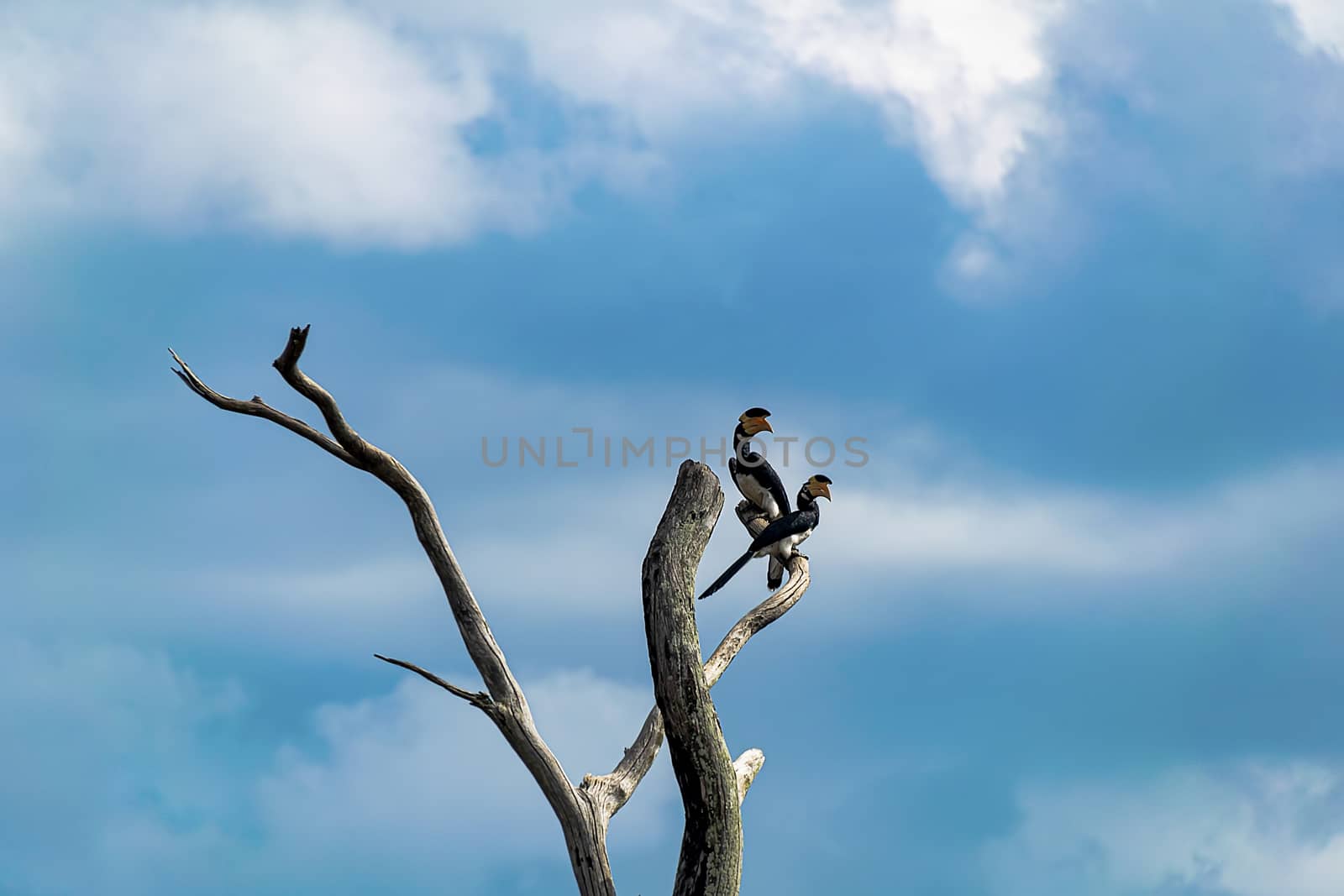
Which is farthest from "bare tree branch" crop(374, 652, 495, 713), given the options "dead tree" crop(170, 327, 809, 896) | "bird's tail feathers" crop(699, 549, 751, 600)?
"bird's tail feathers" crop(699, 549, 751, 600)

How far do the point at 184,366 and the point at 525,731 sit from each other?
124 inches

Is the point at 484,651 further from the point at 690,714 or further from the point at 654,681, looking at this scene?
the point at 690,714

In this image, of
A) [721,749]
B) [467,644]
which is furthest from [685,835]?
[467,644]

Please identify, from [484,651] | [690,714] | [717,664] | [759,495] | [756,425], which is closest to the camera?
[690,714]

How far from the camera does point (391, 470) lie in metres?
7.32

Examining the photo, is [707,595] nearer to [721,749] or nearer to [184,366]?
[721,749]

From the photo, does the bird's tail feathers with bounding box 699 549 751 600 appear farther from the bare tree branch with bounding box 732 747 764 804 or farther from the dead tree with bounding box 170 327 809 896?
the bare tree branch with bounding box 732 747 764 804

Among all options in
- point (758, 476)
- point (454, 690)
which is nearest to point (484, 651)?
point (454, 690)

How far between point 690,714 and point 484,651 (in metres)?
1.60

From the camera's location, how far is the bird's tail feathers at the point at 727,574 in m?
8.18

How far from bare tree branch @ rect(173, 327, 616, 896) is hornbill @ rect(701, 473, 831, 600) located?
1.63m

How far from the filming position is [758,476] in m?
8.52

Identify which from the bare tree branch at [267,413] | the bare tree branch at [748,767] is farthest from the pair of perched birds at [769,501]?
the bare tree branch at [267,413]

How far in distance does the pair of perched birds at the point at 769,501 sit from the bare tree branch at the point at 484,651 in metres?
1.63
